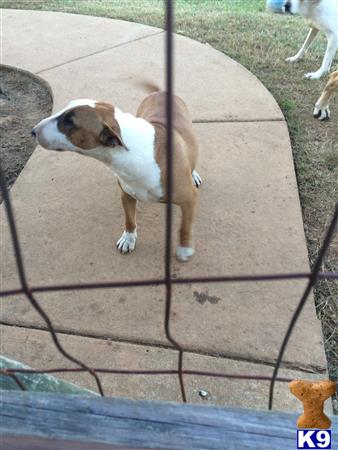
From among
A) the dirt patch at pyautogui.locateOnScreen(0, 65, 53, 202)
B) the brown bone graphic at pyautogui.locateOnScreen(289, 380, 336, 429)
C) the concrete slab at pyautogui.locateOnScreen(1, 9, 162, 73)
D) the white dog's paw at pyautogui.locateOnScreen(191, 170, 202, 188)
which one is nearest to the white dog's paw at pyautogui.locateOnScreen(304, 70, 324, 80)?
the concrete slab at pyautogui.locateOnScreen(1, 9, 162, 73)

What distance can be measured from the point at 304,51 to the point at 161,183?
10.5 ft

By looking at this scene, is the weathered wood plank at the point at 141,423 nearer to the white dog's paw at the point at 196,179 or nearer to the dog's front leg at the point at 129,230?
the dog's front leg at the point at 129,230

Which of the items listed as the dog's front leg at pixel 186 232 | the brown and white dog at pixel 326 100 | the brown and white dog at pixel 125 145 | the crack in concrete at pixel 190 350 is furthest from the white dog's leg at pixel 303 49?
the crack in concrete at pixel 190 350

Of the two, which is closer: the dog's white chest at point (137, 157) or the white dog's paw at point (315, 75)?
the dog's white chest at point (137, 157)

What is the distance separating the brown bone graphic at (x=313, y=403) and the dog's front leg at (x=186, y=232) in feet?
3.45

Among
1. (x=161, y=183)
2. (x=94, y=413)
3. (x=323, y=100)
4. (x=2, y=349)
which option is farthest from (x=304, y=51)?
(x=94, y=413)

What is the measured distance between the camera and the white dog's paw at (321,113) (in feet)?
12.6

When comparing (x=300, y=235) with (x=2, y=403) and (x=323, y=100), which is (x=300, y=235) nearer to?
(x=323, y=100)

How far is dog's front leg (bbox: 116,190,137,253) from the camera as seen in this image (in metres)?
2.58

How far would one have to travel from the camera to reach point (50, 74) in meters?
4.37

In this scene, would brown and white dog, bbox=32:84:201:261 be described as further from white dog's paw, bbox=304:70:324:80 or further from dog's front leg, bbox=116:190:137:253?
white dog's paw, bbox=304:70:324:80

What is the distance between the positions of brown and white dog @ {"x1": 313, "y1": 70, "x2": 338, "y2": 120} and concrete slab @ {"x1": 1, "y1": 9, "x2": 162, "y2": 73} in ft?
7.53

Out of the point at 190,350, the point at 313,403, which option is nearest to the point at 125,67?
the point at 190,350

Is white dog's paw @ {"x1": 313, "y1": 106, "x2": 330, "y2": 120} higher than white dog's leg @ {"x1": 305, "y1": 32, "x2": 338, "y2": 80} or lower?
lower
